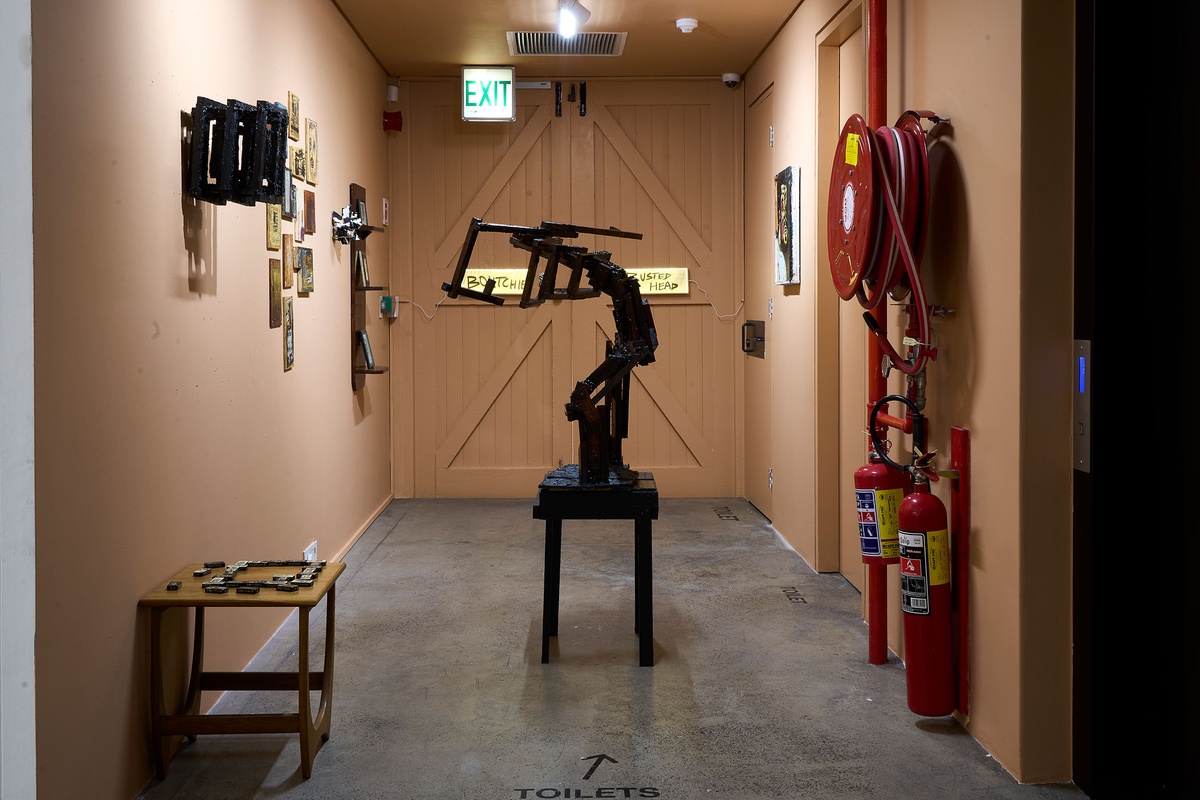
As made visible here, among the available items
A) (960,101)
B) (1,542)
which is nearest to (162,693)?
(1,542)

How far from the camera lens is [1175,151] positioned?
2365mm

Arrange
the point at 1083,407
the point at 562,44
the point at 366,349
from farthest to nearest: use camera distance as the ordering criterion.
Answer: the point at 562,44
the point at 366,349
the point at 1083,407

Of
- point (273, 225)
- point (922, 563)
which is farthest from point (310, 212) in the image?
point (922, 563)

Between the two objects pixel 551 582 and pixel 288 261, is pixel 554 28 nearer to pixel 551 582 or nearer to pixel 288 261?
pixel 288 261

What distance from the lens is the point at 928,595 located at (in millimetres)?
2967

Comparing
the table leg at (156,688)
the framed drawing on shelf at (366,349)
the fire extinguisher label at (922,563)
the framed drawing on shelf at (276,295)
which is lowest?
the table leg at (156,688)

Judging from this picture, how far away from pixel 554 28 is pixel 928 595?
4090 millimetres

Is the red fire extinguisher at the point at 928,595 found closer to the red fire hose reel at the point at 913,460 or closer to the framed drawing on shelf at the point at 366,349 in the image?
the red fire hose reel at the point at 913,460

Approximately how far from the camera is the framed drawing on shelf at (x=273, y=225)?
3.96 m

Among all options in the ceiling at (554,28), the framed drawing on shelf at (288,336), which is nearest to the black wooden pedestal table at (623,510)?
the framed drawing on shelf at (288,336)

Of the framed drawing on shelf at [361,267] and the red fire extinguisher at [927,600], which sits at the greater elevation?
the framed drawing on shelf at [361,267]

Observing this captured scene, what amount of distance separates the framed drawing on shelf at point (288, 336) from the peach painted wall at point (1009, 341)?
251 cm

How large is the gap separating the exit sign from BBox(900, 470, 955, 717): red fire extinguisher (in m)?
4.49

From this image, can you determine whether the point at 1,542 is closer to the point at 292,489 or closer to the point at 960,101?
the point at 960,101
